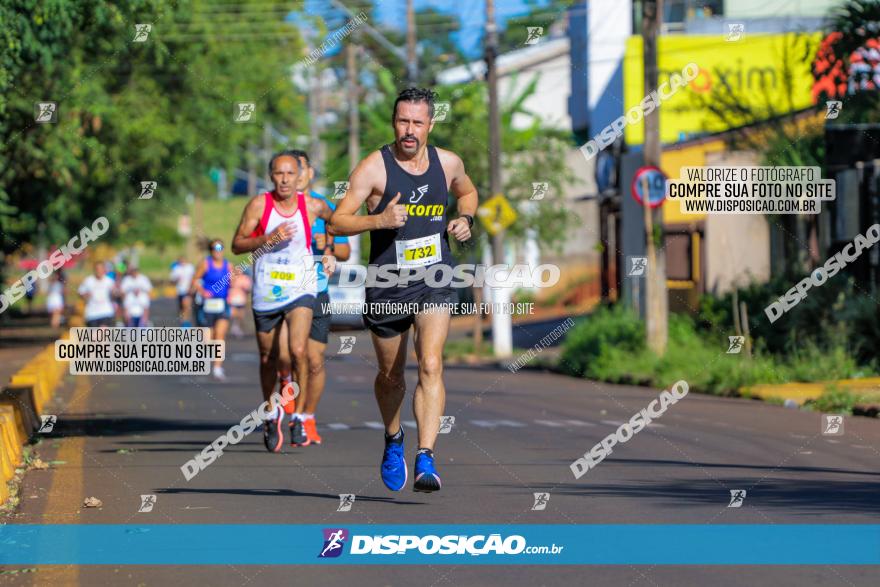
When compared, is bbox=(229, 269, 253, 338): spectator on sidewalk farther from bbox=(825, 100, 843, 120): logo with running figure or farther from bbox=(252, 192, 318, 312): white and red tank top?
bbox=(252, 192, 318, 312): white and red tank top

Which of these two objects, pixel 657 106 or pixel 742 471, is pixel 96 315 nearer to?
pixel 657 106

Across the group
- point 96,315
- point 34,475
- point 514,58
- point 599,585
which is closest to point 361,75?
point 514,58

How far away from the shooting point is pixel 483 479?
10469 mm

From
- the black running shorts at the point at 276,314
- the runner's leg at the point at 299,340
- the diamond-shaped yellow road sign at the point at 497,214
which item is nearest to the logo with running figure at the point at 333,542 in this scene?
the runner's leg at the point at 299,340

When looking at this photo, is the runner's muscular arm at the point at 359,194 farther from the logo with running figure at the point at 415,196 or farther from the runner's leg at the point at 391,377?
the runner's leg at the point at 391,377

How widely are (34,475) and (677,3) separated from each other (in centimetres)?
2989

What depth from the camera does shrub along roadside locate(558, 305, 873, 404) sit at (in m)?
19.9

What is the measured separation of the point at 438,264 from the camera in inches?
361

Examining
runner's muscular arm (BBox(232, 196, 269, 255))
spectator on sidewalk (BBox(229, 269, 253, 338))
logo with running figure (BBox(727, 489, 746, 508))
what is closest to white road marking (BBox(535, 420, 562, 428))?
runner's muscular arm (BBox(232, 196, 269, 255))

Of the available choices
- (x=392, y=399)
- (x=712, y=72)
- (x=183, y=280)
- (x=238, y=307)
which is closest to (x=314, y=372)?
(x=392, y=399)

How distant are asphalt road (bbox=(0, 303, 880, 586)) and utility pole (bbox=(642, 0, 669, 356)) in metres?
4.83

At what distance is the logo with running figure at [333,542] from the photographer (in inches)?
300

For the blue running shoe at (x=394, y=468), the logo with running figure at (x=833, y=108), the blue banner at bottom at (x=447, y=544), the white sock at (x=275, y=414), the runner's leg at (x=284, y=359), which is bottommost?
the blue banner at bottom at (x=447, y=544)

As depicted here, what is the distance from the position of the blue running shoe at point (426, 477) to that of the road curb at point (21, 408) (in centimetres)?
271
